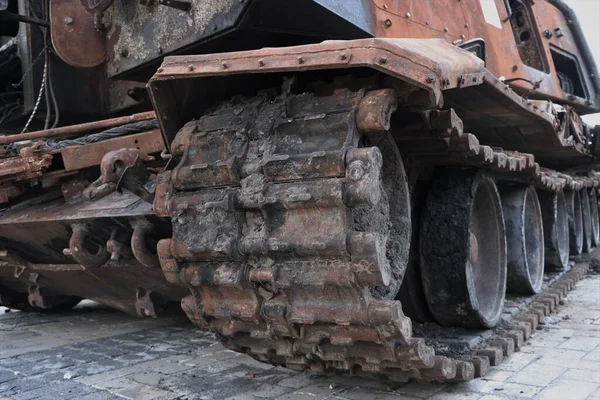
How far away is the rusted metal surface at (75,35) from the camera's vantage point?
4000 mm

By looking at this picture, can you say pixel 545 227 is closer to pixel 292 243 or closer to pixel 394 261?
pixel 394 261

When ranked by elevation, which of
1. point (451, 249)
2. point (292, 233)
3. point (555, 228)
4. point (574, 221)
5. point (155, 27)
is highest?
point (155, 27)

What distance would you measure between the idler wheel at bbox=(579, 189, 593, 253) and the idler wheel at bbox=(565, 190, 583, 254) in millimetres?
217

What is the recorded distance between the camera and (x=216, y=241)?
256 centimetres

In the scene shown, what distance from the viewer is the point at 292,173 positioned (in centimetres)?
244

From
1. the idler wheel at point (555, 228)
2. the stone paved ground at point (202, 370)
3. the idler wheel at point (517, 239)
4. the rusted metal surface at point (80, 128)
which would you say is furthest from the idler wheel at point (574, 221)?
the rusted metal surface at point (80, 128)

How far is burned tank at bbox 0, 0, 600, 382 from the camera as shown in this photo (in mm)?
2383

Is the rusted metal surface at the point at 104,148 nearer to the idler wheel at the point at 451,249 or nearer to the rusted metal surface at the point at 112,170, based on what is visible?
the rusted metal surface at the point at 112,170

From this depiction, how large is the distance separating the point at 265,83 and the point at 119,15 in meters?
1.42

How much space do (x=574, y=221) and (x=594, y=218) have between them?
1.64 m

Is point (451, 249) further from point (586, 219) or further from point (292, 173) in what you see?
point (586, 219)

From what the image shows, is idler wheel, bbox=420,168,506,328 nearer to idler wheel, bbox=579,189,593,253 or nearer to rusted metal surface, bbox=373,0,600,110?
rusted metal surface, bbox=373,0,600,110

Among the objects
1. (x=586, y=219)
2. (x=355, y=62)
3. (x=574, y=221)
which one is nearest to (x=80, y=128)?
(x=355, y=62)

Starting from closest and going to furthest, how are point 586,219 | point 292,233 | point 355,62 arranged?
point 355,62
point 292,233
point 586,219
